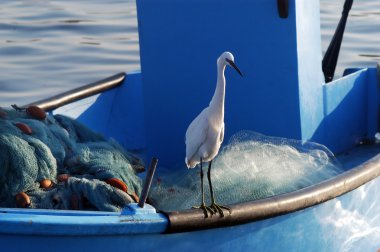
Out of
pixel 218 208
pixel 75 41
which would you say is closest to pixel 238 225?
pixel 218 208

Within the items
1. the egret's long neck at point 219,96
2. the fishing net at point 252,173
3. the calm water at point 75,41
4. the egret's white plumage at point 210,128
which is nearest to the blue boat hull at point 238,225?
the fishing net at point 252,173

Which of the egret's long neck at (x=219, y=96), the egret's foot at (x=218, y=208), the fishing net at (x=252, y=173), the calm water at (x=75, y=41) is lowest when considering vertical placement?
the calm water at (x=75, y=41)

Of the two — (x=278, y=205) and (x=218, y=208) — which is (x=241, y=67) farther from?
(x=218, y=208)

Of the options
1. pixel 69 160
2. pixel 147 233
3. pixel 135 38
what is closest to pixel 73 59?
pixel 135 38

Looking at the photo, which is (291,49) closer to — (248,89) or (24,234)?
(248,89)

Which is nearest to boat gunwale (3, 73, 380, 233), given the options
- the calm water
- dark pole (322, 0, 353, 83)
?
dark pole (322, 0, 353, 83)

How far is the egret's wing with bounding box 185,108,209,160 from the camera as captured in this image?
5.71 meters

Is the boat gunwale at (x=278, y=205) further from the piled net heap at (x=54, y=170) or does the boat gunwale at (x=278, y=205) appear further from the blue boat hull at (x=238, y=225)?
the piled net heap at (x=54, y=170)

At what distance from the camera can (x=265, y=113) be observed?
22.6 feet

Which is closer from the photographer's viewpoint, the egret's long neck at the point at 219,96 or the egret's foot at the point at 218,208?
the egret's foot at the point at 218,208

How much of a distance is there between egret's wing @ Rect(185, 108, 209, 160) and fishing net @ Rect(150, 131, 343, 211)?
36cm

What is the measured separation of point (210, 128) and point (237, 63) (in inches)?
51.0

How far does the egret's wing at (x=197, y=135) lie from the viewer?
5.71 m

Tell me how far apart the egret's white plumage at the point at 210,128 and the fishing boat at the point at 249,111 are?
0.36 meters
